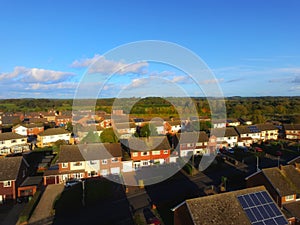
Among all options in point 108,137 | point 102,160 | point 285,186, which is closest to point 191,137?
point 108,137

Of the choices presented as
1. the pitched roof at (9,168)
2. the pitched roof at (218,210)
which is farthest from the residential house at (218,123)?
the pitched roof at (218,210)

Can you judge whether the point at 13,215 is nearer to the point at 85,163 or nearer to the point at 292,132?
the point at 85,163

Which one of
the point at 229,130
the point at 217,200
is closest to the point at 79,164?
the point at 217,200

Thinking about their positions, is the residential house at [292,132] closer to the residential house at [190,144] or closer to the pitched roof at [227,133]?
the pitched roof at [227,133]

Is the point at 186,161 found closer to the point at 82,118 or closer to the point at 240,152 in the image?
the point at 240,152

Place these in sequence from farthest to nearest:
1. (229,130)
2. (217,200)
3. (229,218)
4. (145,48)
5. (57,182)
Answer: (229,130), (57,182), (145,48), (217,200), (229,218)
